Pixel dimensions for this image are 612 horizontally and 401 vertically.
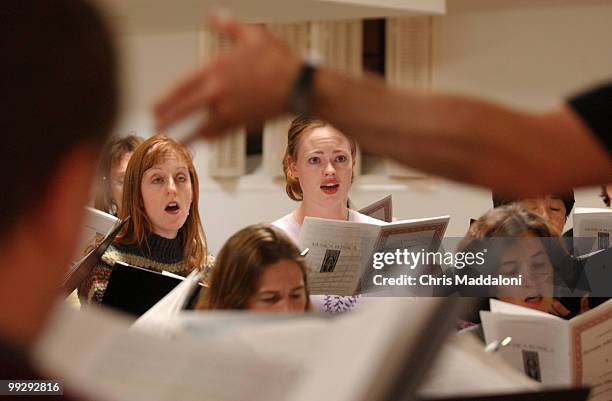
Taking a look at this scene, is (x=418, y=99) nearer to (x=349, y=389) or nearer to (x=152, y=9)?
(x=349, y=389)

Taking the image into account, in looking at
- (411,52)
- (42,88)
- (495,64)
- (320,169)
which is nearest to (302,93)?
(42,88)

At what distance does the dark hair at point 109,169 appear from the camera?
12.2ft

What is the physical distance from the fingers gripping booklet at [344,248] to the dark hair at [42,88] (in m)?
2.11

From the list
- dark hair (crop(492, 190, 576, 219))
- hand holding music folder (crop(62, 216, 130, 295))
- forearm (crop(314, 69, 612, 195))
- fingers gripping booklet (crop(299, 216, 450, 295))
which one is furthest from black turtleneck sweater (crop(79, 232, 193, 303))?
forearm (crop(314, 69, 612, 195))

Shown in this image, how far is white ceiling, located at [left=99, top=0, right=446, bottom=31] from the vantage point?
646cm

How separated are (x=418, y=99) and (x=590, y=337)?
4.74 feet

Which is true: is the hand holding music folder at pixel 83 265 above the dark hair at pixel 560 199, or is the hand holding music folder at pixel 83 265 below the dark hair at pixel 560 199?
above

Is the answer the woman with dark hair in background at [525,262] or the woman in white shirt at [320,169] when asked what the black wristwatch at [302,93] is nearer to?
the woman with dark hair in background at [525,262]

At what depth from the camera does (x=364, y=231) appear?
9.09 feet

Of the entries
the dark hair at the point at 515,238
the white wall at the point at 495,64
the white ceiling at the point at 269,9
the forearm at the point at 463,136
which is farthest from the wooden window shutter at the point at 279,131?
the forearm at the point at 463,136

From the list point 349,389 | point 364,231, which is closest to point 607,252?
point 364,231

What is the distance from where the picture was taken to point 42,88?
56 cm

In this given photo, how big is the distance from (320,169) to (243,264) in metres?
0.96

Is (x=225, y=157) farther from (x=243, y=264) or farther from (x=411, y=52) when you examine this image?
(x=243, y=264)
